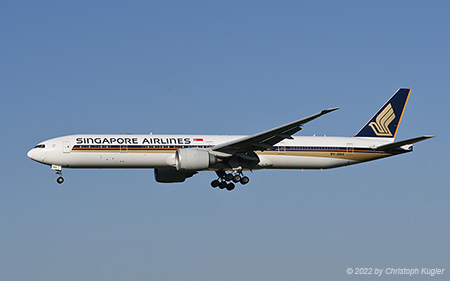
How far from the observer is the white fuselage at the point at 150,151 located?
53875mm

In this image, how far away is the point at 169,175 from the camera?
59.3 meters

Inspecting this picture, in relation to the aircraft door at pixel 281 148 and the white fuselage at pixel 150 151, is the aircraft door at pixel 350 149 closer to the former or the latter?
the white fuselage at pixel 150 151

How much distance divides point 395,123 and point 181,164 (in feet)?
65.8

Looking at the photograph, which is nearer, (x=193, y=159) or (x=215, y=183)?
(x=193, y=159)

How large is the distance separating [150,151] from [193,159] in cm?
348

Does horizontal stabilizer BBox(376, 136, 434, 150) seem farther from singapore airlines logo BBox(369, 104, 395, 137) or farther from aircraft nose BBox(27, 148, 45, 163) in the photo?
aircraft nose BBox(27, 148, 45, 163)

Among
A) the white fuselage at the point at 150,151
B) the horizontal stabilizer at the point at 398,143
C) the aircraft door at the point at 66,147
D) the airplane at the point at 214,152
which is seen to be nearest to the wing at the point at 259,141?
the airplane at the point at 214,152

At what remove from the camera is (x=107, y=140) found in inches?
2142

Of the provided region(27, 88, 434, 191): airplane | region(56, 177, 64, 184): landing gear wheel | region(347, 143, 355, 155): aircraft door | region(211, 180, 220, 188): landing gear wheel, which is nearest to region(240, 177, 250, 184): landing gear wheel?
region(27, 88, 434, 191): airplane

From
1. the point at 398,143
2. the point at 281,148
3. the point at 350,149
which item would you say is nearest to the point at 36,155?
the point at 281,148

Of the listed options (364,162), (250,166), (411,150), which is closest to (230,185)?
(250,166)

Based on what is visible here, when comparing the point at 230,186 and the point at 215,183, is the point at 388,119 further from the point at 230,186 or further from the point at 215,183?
the point at 215,183

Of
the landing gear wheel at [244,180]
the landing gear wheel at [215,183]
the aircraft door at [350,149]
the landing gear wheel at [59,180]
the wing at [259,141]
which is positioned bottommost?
the landing gear wheel at [244,180]

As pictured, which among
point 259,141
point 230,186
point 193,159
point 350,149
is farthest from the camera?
point 350,149
